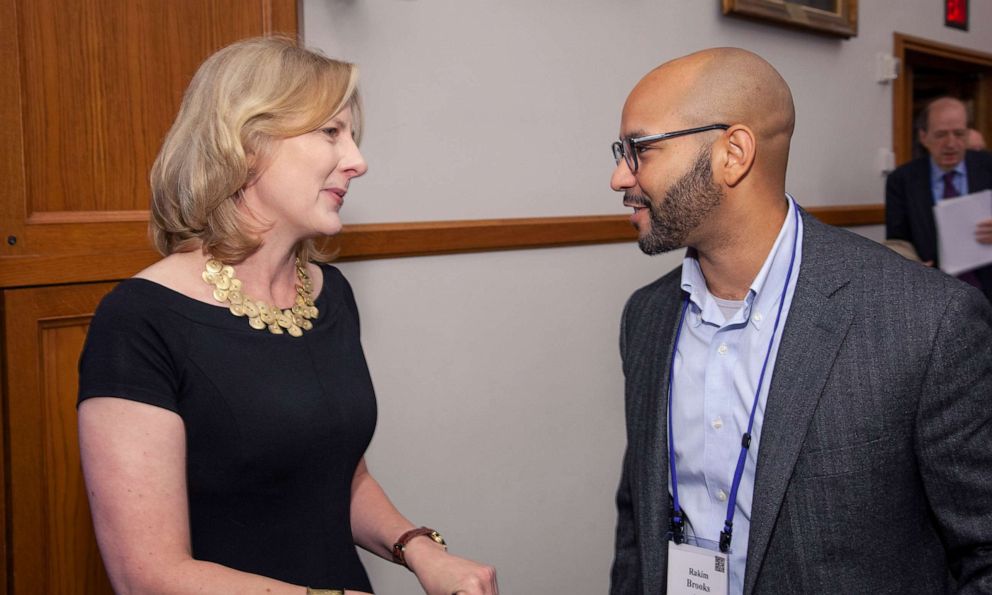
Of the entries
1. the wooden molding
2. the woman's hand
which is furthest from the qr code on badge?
the wooden molding

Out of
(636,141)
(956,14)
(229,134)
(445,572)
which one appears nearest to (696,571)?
(445,572)

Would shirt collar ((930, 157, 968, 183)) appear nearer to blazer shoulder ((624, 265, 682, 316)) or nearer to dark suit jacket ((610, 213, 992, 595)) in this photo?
blazer shoulder ((624, 265, 682, 316))

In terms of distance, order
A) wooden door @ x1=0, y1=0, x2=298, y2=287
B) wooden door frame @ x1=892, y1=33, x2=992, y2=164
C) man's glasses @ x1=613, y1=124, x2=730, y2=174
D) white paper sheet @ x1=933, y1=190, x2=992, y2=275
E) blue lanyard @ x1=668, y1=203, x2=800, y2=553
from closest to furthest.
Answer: blue lanyard @ x1=668, y1=203, x2=800, y2=553
man's glasses @ x1=613, y1=124, x2=730, y2=174
wooden door @ x1=0, y1=0, x2=298, y2=287
white paper sheet @ x1=933, y1=190, x2=992, y2=275
wooden door frame @ x1=892, y1=33, x2=992, y2=164

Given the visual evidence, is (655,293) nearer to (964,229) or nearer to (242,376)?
(242,376)

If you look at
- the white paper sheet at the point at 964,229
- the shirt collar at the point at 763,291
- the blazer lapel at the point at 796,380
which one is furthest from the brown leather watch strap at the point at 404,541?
the white paper sheet at the point at 964,229

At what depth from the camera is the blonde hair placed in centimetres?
160

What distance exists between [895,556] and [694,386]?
1.55 ft

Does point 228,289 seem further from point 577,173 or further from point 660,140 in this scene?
point 577,173

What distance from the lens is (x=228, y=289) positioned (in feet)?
5.28

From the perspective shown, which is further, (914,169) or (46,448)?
(914,169)

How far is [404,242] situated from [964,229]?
9.99 feet

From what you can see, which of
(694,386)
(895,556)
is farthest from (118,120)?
(895,556)

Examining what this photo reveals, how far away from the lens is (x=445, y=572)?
62.1 inches

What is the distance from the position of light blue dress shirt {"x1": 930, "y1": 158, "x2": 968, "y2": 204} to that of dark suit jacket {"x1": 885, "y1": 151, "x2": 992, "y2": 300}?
2 centimetres
